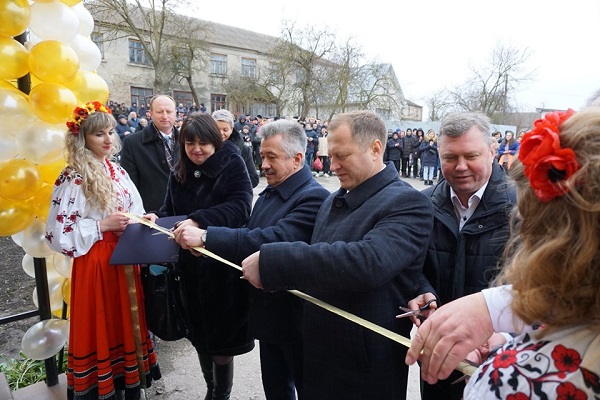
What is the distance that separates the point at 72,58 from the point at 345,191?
7.24 ft

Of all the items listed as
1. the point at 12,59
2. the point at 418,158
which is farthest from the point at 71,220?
the point at 418,158

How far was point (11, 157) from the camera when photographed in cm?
281

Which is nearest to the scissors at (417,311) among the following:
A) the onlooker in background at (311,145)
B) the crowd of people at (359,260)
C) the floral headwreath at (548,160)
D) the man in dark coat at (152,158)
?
the crowd of people at (359,260)

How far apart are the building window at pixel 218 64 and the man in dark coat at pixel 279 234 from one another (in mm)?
38640

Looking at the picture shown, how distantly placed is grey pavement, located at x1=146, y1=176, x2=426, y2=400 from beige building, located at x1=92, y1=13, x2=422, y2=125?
81.6 ft

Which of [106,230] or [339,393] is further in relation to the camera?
[106,230]

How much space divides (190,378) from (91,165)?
187cm

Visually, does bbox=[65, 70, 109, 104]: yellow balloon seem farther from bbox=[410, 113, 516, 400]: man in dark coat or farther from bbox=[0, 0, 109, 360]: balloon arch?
bbox=[410, 113, 516, 400]: man in dark coat

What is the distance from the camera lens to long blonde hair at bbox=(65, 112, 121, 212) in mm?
2521

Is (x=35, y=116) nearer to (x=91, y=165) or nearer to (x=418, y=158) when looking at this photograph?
(x=91, y=165)

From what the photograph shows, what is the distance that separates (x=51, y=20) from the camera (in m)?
2.84

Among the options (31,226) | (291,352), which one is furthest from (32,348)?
(291,352)

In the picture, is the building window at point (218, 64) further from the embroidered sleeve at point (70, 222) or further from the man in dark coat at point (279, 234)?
the man in dark coat at point (279, 234)

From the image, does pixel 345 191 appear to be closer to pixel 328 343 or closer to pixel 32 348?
pixel 328 343
